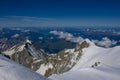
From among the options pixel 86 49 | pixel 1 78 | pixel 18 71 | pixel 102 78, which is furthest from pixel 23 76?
pixel 86 49

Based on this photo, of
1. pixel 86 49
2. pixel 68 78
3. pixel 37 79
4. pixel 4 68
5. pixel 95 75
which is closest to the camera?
pixel 4 68

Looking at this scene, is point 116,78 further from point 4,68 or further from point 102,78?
point 4,68

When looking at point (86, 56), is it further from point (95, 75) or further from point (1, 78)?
point (1, 78)

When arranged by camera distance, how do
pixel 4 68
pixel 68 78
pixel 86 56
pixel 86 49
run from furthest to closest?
pixel 86 49 → pixel 86 56 → pixel 68 78 → pixel 4 68

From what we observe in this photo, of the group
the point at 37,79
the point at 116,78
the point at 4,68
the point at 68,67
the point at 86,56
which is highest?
the point at 4,68

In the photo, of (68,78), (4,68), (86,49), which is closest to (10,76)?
(4,68)

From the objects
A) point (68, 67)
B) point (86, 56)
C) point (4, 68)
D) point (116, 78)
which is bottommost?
point (68, 67)

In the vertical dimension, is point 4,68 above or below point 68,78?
above

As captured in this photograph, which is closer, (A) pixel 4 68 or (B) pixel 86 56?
(A) pixel 4 68

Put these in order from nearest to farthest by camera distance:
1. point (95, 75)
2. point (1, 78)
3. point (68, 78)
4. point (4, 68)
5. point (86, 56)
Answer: point (1, 78) < point (4, 68) < point (68, 78) < point (95, 75) < point (86, 56)
